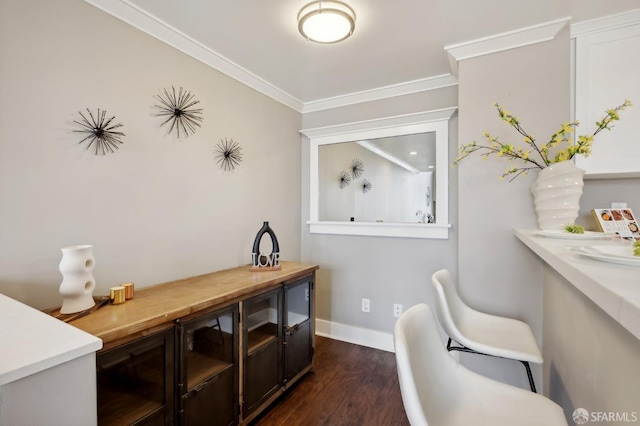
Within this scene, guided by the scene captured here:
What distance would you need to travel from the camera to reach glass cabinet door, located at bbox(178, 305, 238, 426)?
4.18 feet

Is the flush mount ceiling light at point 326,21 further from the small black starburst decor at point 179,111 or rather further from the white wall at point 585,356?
the white wall at point 585,356

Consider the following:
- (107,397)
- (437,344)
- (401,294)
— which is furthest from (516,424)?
(401,294)

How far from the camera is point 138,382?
1.15 m

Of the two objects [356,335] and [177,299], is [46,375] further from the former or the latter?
[356,335]

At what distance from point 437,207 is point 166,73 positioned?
217cm

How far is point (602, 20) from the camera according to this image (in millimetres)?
1642

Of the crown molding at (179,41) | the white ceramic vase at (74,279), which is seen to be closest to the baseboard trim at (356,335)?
the white ceramic vase at (74,279)

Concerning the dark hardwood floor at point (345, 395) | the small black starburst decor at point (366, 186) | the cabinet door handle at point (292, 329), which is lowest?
the dark hardwood floor at point (345, 395)

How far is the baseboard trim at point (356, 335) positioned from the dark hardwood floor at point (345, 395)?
3.4 inches

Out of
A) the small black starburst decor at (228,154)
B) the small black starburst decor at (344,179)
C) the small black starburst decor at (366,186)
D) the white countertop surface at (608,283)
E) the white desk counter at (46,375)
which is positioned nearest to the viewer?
the white countertop surface at (608,283)

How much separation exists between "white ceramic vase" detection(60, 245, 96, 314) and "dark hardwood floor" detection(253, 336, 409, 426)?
1210 mm

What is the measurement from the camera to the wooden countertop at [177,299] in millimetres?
1059

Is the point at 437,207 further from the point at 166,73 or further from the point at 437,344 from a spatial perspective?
the point at 166,73

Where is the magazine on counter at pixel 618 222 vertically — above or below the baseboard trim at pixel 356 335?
above
